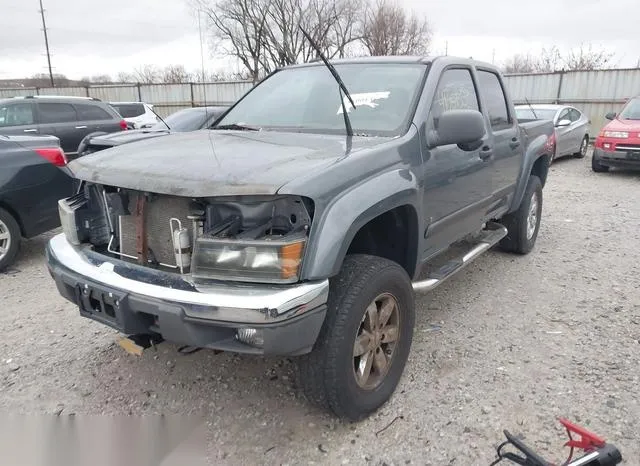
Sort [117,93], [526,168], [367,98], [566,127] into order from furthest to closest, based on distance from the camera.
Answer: [117,93], [566,127], [526,168], [367,98]

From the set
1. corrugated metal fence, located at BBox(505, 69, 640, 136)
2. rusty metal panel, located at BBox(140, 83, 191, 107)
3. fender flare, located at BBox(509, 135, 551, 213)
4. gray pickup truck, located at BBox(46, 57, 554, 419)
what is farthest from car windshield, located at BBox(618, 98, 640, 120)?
rusty metal panel, located at BBox(140, 83, 191, 107)

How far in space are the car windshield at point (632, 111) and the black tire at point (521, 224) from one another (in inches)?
277

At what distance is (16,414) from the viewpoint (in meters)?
2.83

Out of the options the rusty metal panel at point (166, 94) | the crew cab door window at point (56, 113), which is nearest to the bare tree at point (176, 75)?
the rusty metal panel at point (166, 94)

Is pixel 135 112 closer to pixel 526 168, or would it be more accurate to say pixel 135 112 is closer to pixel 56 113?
pixel 56 113

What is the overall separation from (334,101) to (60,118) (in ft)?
28.6

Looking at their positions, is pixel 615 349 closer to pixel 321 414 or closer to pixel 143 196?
pixel 321 414

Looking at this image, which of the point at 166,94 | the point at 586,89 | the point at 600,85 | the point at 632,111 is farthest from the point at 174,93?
the point at 632,111

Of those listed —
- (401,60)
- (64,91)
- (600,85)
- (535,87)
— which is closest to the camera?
(401,60)

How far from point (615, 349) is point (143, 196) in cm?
312

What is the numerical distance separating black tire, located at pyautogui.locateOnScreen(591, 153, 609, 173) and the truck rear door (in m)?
7.23

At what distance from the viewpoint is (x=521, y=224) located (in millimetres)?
5191

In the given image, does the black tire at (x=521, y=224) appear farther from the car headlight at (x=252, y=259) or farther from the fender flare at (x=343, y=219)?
the car headlight at (x=252, y=259)

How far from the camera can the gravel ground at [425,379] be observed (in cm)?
257
